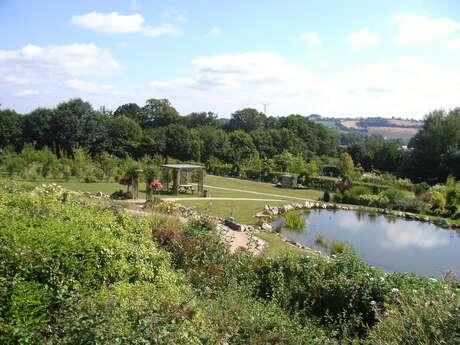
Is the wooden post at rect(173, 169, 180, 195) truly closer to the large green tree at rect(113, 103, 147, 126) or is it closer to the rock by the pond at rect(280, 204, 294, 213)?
the rock by the pond at rect(280, 204, 294, 213)

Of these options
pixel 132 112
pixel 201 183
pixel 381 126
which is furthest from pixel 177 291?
pixel 381 126

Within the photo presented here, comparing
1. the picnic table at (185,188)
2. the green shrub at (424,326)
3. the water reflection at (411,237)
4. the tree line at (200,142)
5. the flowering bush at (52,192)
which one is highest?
the tree line at (200,142)

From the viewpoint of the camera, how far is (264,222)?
50.5 feet

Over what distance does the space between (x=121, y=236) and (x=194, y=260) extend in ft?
4.35

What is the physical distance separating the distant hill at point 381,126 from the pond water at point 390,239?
94.0 meters

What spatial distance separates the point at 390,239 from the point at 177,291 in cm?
1053

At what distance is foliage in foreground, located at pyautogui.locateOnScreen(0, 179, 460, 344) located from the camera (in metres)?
4.62

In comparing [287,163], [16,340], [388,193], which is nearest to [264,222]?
[388,193]

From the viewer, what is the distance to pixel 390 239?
14.9m

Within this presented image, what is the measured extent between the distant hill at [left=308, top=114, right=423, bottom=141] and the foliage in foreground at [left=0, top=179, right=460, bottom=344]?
105 meters

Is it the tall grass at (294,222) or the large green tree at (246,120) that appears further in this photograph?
the large green tree at (246,120)

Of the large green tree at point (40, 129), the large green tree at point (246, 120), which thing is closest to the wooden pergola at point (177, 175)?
the large green tree at point (40, 129)

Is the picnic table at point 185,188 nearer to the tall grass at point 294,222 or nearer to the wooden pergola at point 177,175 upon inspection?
the wooden pergola at point 177,175

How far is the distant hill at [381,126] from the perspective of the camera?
120 m
